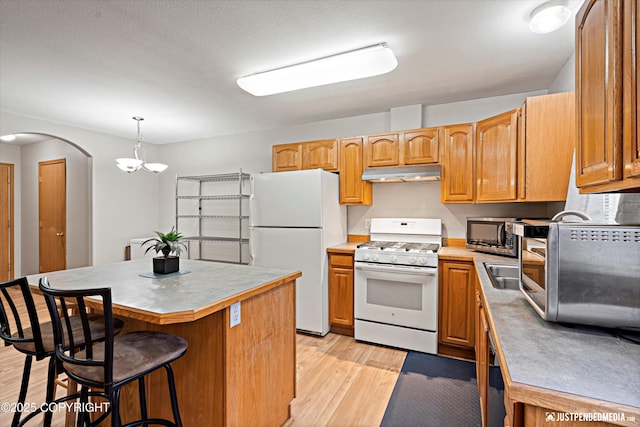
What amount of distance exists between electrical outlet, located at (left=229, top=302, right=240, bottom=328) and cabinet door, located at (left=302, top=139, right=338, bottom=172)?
2.32 meters

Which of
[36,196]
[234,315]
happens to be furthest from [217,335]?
[36,196]

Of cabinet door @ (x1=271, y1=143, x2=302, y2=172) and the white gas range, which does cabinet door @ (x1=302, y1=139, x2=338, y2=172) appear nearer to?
cabinet door @ (x1=271, y1=143, x2=302, y2=172)

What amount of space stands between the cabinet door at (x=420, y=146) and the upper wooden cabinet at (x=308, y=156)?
772 millimetres

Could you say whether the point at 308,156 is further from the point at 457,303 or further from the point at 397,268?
the point at 457,303

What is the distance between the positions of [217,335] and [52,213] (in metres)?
5.41

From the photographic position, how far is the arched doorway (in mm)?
4707

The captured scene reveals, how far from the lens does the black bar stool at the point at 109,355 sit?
3.60 ft

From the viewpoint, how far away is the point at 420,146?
3.12m

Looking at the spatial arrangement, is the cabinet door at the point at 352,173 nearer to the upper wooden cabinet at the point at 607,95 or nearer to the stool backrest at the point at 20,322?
the upper wooden cabinet at the point at 607,95

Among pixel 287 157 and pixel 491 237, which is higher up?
pixel 287 157

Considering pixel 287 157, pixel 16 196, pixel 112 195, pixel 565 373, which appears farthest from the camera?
pixel 16 196

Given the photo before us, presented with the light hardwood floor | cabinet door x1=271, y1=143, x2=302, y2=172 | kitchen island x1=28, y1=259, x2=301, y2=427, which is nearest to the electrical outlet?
kitchen island x1=28, y1=259, x2=301, y2=427

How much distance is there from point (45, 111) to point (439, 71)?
4158 mm

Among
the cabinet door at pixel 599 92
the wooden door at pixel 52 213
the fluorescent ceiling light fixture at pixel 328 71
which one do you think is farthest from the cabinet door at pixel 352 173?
the wooden door at pixel 52 213
